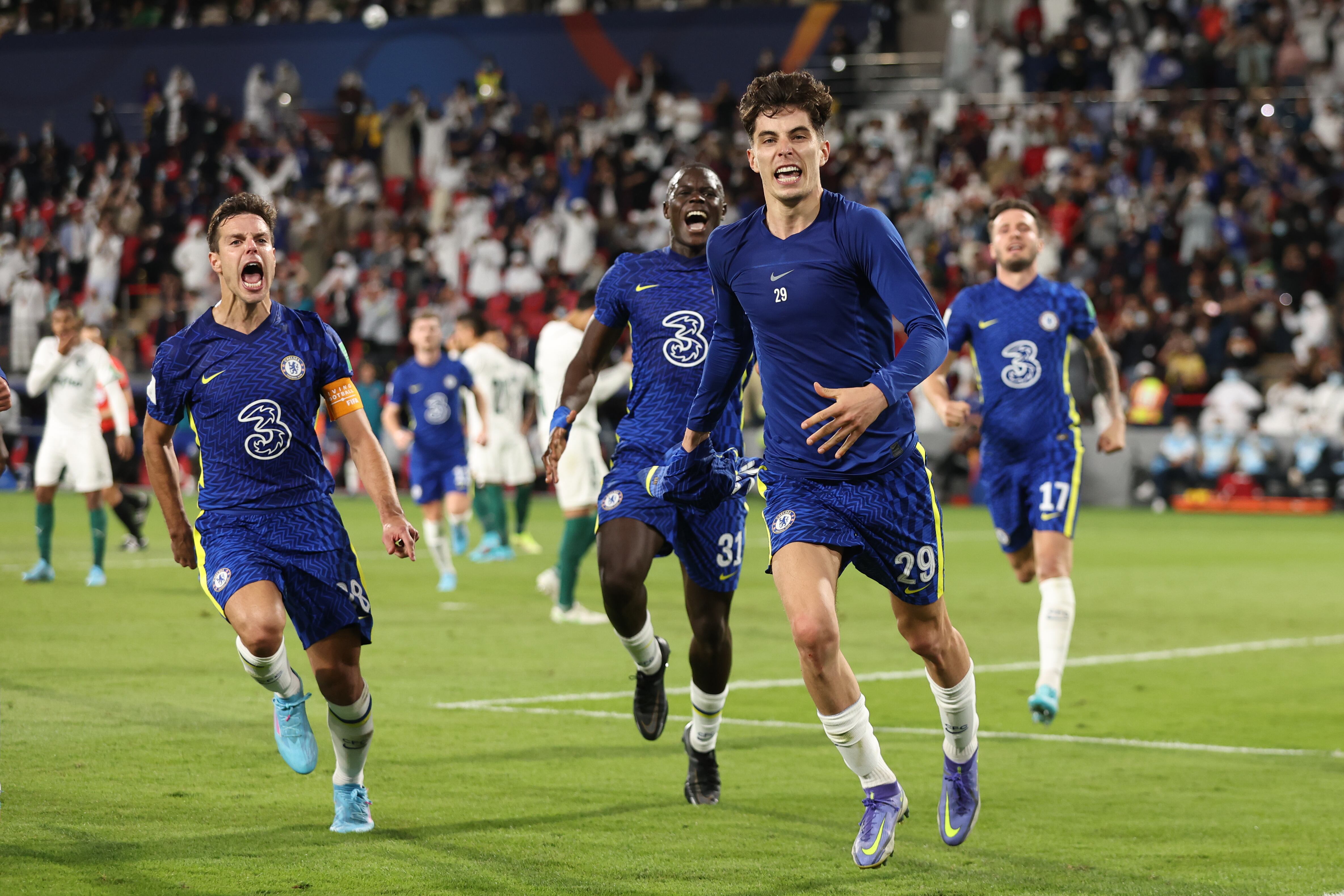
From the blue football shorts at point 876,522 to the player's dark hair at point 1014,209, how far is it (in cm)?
394

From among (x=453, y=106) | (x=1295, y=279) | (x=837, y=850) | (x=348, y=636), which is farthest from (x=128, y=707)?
(x=453, y=106)

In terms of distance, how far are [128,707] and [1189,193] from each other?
22.4 metres

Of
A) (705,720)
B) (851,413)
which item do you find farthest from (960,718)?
(851,413)

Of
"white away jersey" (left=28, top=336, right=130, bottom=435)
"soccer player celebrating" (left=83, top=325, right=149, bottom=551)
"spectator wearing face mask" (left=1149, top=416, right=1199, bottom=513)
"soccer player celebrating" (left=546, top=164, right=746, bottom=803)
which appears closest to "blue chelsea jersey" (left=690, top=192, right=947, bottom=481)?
"soccer player celebrating" (left=546, top=164, right=746, bottom=803)

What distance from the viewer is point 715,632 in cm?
732

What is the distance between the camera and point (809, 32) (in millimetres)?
33500

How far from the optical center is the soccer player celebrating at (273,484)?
20.4 ft

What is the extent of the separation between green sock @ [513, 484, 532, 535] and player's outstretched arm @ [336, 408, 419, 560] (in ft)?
42.8

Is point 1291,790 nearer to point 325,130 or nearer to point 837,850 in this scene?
point 837,850

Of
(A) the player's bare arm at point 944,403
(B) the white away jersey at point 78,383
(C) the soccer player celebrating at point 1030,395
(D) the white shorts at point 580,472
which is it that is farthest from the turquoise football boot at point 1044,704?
(B) the white away jersey at point 78,383

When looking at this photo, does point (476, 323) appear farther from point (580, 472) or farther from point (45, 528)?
point (580, 472)

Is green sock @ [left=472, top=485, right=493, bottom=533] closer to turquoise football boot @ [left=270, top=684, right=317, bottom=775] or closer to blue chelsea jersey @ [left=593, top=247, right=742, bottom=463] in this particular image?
blue chelsea jersey @ [left=593, top=247, right=742, bottom=463]

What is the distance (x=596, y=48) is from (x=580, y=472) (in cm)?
2356

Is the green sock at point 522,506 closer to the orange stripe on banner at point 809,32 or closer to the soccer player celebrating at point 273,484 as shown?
the soccer player celebrating at point 273,484
